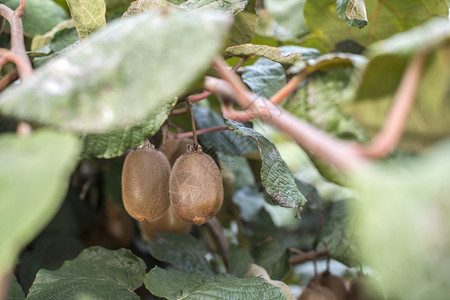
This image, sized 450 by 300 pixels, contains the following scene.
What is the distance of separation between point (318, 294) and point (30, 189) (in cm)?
87

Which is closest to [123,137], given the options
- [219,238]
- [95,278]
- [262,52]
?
[262,52]

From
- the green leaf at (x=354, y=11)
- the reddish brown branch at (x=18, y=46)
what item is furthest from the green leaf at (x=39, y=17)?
the green leaf at (x=354, y=11)

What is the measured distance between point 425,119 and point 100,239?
1.37m

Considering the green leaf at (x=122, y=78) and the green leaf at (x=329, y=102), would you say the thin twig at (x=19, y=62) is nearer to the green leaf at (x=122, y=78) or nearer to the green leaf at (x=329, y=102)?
the green leaf at (x=122, y=78)

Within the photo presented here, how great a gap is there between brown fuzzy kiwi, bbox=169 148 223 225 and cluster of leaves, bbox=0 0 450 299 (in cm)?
8

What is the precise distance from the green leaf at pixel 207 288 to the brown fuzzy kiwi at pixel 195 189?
12 cm

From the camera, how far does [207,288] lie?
790 millimetres

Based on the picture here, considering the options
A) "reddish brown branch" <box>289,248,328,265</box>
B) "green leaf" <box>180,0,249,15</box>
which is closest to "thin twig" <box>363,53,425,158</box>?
"green leaf" <box>180,0,249,15</box>

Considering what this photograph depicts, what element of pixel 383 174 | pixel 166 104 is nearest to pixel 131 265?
pixel 166 104

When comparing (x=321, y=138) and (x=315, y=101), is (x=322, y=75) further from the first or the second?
(x=321, y=138)

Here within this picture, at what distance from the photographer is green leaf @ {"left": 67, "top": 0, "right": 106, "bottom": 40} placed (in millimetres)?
751

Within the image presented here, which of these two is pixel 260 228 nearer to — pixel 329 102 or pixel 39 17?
pixel 329 102

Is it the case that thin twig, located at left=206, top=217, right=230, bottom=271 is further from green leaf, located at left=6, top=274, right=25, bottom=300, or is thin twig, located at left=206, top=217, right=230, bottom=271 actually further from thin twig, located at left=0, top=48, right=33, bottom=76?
thin twig, located at left=0, top=48, right=33, bottom=76

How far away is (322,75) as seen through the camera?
2.52 ft
